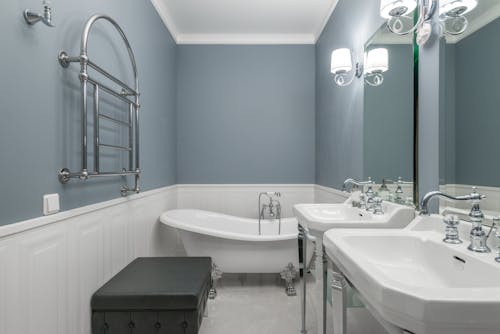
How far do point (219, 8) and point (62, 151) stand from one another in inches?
87.0

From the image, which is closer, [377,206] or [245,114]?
[377,206]

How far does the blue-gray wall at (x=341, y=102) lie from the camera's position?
2.15 m

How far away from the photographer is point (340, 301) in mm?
1000

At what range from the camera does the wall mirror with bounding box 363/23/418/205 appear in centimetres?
157

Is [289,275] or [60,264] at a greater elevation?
[60,264]

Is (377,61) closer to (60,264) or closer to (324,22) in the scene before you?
(324,22)

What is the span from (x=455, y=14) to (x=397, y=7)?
353 mm

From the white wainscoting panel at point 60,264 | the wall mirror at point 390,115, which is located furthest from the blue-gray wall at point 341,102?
the white wainscoting panel at point 60,264

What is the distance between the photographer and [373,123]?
194cm

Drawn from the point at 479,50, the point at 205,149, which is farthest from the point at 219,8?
the point at 479,50

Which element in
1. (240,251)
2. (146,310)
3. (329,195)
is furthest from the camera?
(329,195)

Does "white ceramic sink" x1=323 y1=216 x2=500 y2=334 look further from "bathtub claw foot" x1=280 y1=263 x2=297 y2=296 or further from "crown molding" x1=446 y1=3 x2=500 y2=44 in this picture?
"bathtub claw foot" x1=280 y1=263 x2=297 y2=296

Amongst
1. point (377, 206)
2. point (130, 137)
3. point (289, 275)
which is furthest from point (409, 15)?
point (289, 275)

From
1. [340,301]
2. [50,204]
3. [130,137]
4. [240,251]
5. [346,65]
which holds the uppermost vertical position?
[346,65]
